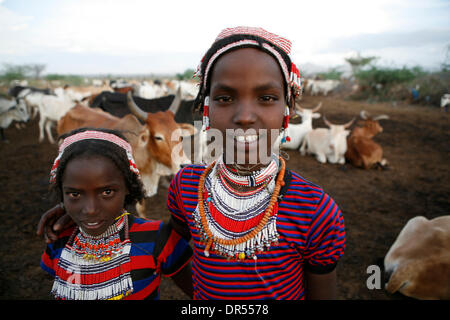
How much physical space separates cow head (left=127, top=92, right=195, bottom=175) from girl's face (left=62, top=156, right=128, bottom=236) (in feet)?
7.62

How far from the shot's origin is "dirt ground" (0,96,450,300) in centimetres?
313

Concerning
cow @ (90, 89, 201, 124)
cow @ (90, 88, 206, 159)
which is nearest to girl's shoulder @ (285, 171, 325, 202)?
cow @ (90, 88, 206, 159)

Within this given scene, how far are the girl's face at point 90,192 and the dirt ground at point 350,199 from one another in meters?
0.83

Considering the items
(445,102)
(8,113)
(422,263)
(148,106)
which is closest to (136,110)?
(148,106)

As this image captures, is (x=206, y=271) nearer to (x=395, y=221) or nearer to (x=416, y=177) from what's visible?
(x=395, y=221)

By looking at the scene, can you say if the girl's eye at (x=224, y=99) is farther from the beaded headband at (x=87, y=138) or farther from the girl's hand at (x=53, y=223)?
the girl's hand at (x=53, y=223)

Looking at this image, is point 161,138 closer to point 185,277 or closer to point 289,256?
point 185,277

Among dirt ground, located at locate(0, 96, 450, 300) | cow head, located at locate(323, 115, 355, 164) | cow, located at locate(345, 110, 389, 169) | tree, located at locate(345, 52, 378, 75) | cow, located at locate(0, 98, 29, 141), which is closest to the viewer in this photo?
dirt ground, located at locate(0, 96, 450, 300)

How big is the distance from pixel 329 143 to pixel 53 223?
266 inches

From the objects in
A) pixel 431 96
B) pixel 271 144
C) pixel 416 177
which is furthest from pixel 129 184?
pixel 431 96

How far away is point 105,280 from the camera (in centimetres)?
133

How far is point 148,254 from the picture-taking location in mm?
1382

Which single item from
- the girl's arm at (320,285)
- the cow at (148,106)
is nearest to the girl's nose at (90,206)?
the girl's arm at (320,285)

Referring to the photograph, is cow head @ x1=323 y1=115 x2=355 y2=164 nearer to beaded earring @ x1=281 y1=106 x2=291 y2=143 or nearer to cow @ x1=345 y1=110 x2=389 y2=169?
cow @ x1=345 y1=110 x2=389 y2=169
